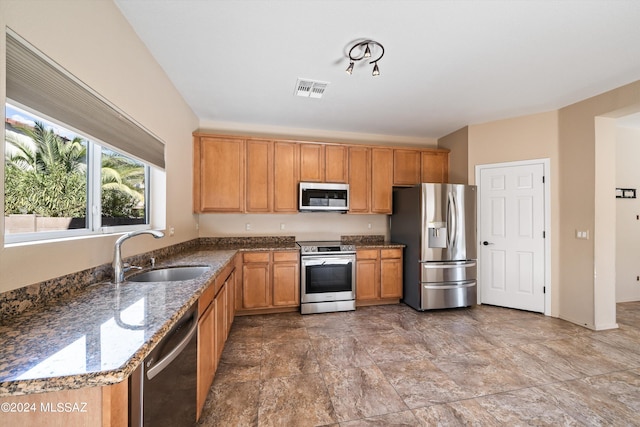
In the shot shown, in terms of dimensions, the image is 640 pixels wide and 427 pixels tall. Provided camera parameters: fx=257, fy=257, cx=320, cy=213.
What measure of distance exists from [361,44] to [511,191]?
304 centimetres

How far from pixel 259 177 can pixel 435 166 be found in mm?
2883

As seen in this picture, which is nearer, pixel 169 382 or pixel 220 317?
pixel 169 382

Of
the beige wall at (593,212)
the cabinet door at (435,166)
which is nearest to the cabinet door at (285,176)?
the cabinet door at (435,166)

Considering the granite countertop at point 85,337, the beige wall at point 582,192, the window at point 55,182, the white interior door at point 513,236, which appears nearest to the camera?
the granite countertop at point 85,337

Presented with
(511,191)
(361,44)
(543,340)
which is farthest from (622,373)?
(361,44)

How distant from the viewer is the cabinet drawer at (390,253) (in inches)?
Result: 151

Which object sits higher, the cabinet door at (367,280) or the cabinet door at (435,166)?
the cabinet door at (435,166)

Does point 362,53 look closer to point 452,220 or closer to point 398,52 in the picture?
point 398,52

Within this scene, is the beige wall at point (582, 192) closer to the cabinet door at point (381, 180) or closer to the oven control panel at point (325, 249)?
the cabinet door at point (381, 180)

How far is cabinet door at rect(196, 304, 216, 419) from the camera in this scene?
159 cm

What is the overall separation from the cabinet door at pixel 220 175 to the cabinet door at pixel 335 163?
48.9 inches

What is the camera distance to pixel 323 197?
12.5ft

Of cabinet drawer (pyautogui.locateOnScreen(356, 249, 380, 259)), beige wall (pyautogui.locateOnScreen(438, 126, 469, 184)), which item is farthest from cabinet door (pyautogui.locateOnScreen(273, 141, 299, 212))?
beige wall (pyautogui.locateOnScreen(438, 126, 469, 184))

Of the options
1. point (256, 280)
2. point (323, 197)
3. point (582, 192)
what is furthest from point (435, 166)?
point (256, 280)
